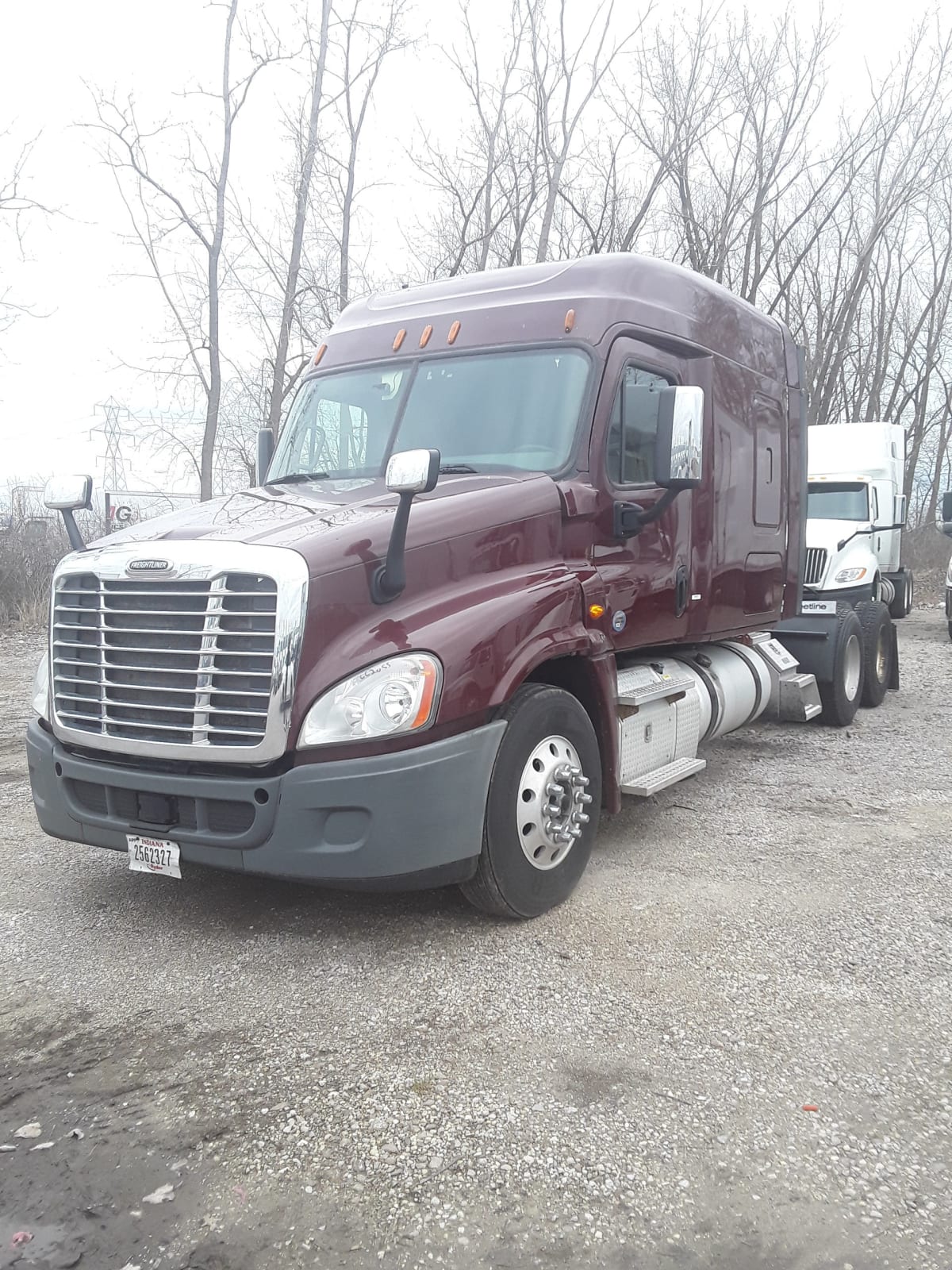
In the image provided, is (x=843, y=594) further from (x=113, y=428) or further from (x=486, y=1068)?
(x=113, y=428)

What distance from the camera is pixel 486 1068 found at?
10.7ft

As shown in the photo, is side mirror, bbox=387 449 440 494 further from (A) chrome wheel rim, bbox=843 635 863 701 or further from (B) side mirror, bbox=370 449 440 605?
(A) chrome wheel rim, bbox=843 635 863 701

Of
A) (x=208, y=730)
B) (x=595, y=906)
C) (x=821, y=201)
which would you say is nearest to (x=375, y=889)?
(x=208, y=730)

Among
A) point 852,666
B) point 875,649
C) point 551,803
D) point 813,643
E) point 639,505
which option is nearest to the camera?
point 551,803

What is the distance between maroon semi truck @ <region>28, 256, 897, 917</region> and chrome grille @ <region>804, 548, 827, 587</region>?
6525 millimetres

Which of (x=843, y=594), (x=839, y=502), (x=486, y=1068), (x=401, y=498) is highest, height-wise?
(x=839, y=502)

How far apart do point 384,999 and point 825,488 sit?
12.7 m

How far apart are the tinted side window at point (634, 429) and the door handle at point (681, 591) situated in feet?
2.21

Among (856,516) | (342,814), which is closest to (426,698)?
(342,814)

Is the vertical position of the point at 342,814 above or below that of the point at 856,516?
below

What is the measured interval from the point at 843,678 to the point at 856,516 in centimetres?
622

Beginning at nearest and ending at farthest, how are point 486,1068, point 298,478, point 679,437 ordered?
1. point 486,1068
2. point 679,437
3. point 298,478

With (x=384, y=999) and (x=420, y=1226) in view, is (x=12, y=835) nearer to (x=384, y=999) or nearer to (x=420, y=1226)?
(x=384, y=999)

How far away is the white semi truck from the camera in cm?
1255
